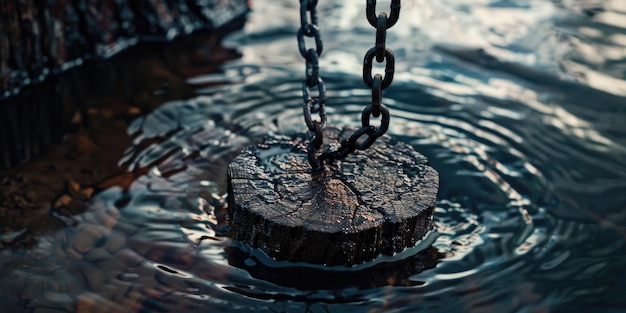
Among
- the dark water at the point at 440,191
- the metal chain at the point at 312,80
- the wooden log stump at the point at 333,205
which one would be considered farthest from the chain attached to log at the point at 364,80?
the dark water at the point at 440,191

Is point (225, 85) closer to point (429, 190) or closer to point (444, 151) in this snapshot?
point (444, 151)

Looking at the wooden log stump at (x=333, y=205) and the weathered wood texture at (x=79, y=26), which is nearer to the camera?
→ the wooden log stump at (x=333, y=205)

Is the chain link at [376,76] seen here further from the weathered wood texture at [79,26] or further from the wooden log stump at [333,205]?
the weathered wood texture at [79,26]

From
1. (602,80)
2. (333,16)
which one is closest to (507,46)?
(602,80)

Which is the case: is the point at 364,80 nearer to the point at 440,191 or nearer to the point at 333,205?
the point at 333,205

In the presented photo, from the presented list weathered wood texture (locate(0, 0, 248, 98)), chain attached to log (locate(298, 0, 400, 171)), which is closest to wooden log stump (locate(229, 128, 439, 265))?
chain attached to log (locate(298, 0, 400, 171))

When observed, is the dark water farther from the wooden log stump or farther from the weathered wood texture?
the weathered wood texture

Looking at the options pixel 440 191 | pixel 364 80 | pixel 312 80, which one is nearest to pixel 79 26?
pixel 312 80
